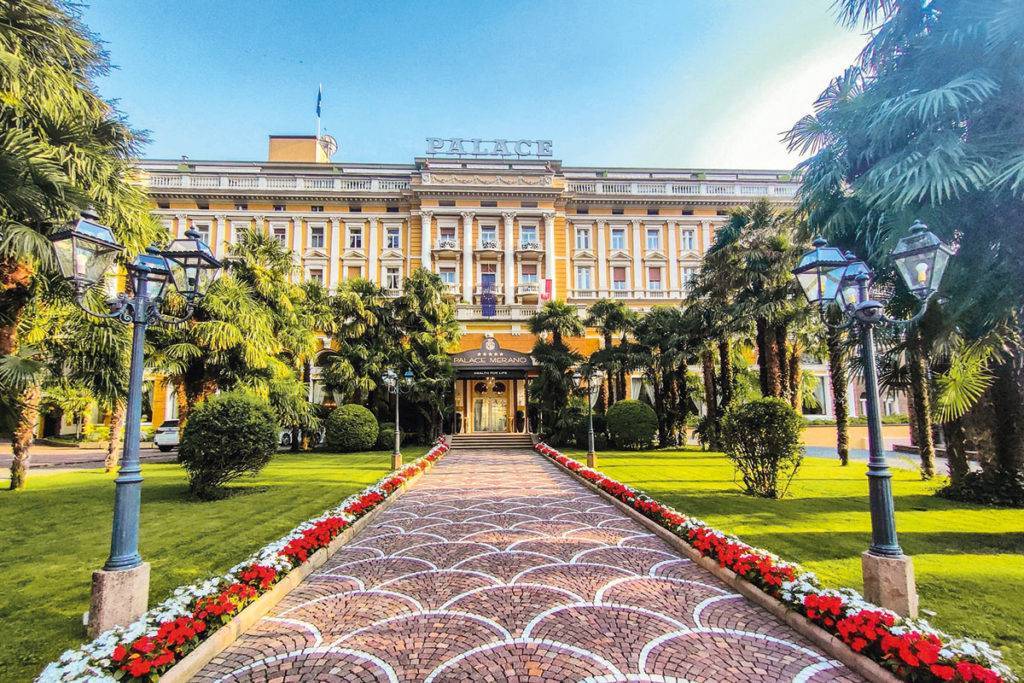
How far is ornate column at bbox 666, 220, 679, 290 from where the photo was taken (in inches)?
1315

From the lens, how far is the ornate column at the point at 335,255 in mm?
31781

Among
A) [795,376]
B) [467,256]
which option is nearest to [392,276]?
[467,256]

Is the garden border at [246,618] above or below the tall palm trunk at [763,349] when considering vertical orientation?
below

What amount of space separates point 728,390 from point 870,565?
14815 mm

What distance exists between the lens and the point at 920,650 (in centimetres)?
306

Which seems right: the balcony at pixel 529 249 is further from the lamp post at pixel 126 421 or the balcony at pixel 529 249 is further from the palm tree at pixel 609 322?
the lamp post at pixel 126 421

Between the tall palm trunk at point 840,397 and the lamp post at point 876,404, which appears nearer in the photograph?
the lamp post at point 876,404

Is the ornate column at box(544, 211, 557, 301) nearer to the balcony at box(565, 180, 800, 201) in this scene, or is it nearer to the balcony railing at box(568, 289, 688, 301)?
the balcony railing at box(568, 289, 688, 301)

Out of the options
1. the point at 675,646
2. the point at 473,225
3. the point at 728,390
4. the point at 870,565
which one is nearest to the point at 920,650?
the point at 870,565

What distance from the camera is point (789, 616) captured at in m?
Answer: 4.12

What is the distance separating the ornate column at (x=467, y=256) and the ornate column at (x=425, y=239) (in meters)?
2.28

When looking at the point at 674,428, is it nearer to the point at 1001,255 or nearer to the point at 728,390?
the point at 728,390

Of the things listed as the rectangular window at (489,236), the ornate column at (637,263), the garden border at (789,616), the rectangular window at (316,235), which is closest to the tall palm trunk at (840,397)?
the garden border at (789,616)

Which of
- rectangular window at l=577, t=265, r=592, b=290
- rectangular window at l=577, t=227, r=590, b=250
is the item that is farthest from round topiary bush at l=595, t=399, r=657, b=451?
rectangular window at l=577, t=227, r=590, b=250
